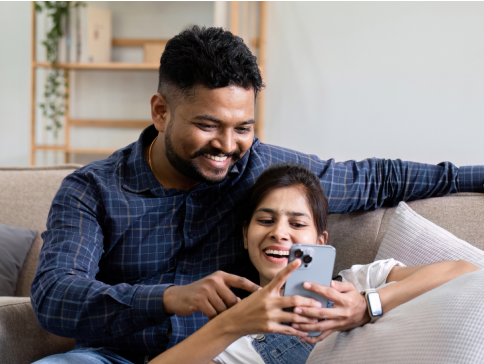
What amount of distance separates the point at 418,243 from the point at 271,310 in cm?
60

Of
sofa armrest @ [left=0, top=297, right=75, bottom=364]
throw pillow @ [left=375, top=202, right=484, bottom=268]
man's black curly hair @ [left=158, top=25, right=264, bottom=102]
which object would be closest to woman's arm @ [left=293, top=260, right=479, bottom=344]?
throw pillow @ [left=375, top=202, right=484, bottom=268]

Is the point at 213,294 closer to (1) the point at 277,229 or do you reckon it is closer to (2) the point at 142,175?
(1) the point at 277,229

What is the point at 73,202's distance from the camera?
48.7 inches

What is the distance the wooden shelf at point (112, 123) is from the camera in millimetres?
3223

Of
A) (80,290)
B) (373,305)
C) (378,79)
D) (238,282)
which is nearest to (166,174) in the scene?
(80,290)

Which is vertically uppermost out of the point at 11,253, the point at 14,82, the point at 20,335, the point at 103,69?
the point at 103,69

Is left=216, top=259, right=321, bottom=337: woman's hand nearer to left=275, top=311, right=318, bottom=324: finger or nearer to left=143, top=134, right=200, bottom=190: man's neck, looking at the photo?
left=275, top=311, right=318, bottom=324: finger

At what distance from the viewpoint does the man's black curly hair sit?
1.21 meters

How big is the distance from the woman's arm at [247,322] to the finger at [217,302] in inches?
0.5

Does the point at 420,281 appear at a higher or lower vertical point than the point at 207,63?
lower

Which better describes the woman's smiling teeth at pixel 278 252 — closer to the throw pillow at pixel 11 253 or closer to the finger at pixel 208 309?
the finger at pixel 208 309

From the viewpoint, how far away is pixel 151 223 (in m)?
1.30

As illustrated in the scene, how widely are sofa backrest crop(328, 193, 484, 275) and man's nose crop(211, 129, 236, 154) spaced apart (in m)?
0.47

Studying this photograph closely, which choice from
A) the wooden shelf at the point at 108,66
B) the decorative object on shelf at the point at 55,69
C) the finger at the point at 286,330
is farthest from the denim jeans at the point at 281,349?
the decorative object on shelf at the point at 55,69
